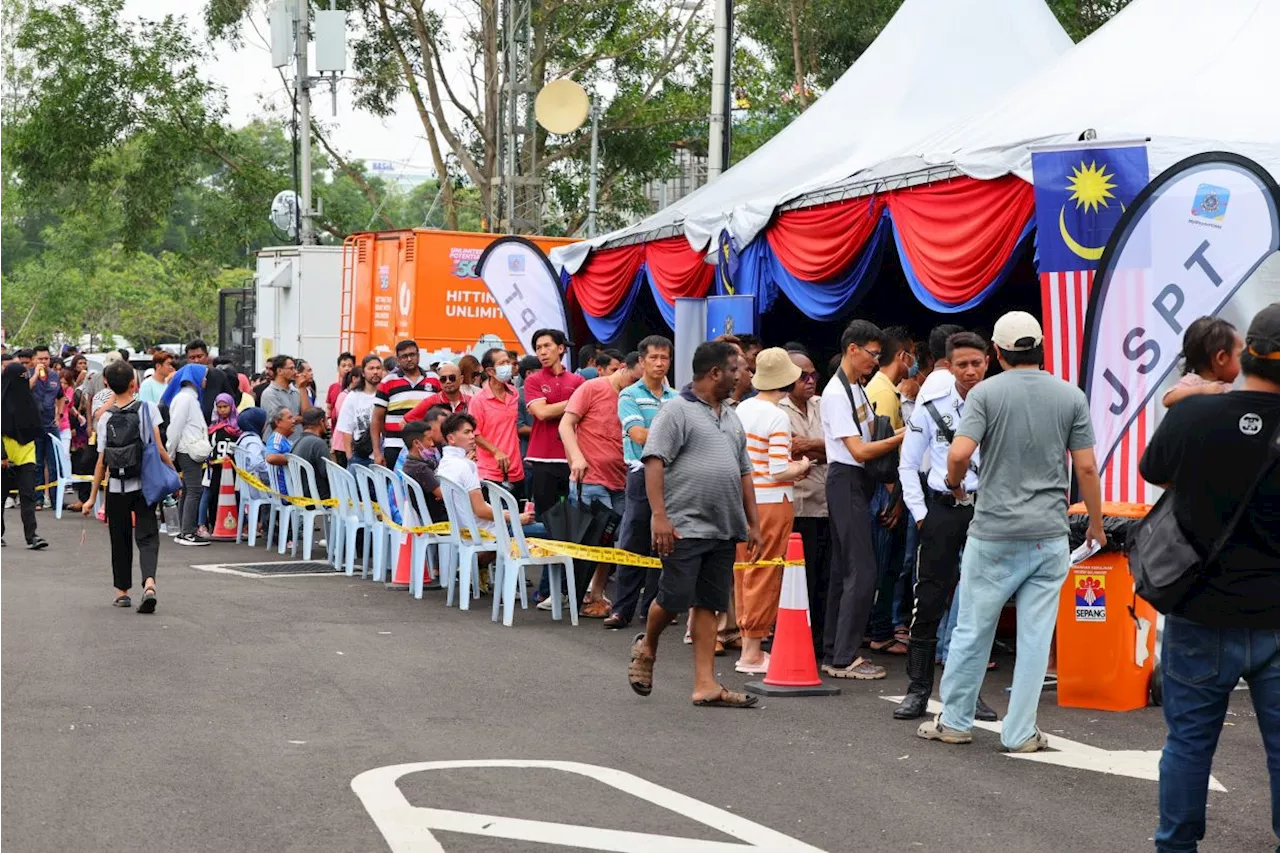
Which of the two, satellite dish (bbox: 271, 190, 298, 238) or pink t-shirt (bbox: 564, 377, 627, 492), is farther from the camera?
satellite dish (bbox: 271, 190, 298, 238)

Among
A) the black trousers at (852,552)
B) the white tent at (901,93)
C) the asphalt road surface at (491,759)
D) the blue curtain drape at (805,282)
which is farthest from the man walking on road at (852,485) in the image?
the white tent at (901,93)

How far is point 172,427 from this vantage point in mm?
17062

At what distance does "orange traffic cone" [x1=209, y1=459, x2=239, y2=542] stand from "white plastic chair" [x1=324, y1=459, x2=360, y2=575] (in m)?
2.53

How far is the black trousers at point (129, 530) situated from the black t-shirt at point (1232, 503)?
8819mm

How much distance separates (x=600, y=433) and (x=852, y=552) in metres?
3.09

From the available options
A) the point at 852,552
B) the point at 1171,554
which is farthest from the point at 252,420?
the point at 1171,554

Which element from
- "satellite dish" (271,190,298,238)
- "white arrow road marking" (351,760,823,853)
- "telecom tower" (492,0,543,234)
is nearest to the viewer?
"white arrow road marking" (351,760,823,853)

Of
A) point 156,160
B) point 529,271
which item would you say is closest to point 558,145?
point 156,160

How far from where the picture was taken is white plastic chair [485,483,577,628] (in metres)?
11.9

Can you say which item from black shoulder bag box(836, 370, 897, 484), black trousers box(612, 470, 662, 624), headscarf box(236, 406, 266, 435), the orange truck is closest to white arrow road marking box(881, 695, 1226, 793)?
black shoulder bag box(836, 370, 897, 484)

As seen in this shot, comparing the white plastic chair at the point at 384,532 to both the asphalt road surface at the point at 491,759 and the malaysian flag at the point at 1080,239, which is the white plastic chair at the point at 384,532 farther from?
the malaysian flag at the point at 1080,239

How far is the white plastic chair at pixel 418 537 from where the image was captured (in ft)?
43.7

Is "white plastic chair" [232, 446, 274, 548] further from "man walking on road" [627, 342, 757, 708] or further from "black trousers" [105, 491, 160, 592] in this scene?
"man walking on road" [627, 342, 757, 708]

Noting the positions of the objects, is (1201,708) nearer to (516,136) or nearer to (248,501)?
(248,501)
